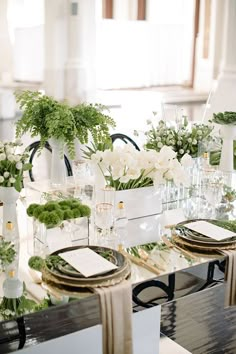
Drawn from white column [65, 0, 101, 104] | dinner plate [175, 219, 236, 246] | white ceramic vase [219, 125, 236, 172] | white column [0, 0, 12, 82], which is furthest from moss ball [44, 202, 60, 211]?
white column [0, 0, 12, 82]

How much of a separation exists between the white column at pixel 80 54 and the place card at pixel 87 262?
8422 millimetres

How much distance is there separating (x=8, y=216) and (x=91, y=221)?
1.33 ft

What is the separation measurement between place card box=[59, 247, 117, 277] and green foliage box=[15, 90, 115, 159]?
1017 millimetres

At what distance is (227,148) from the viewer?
10.4ft

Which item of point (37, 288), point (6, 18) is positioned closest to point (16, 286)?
point (37, 288)

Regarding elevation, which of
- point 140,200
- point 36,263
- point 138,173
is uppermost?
point 138,173

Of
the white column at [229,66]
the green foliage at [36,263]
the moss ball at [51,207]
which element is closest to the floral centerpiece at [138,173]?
the moss ball at [51,207]

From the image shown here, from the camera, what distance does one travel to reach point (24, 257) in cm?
203

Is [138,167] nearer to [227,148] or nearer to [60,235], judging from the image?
[60,235]

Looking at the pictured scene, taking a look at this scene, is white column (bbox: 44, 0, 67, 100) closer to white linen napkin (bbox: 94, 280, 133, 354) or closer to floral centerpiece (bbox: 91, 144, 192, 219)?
→ floral centerpiece (bbox: 91, 144, 192, 219)

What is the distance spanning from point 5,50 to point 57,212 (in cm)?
1166

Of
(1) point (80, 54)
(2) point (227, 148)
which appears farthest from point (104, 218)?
(1) point (80, 54)

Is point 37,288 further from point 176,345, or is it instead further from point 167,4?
point 167,4

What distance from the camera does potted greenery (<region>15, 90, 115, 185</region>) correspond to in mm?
2811
